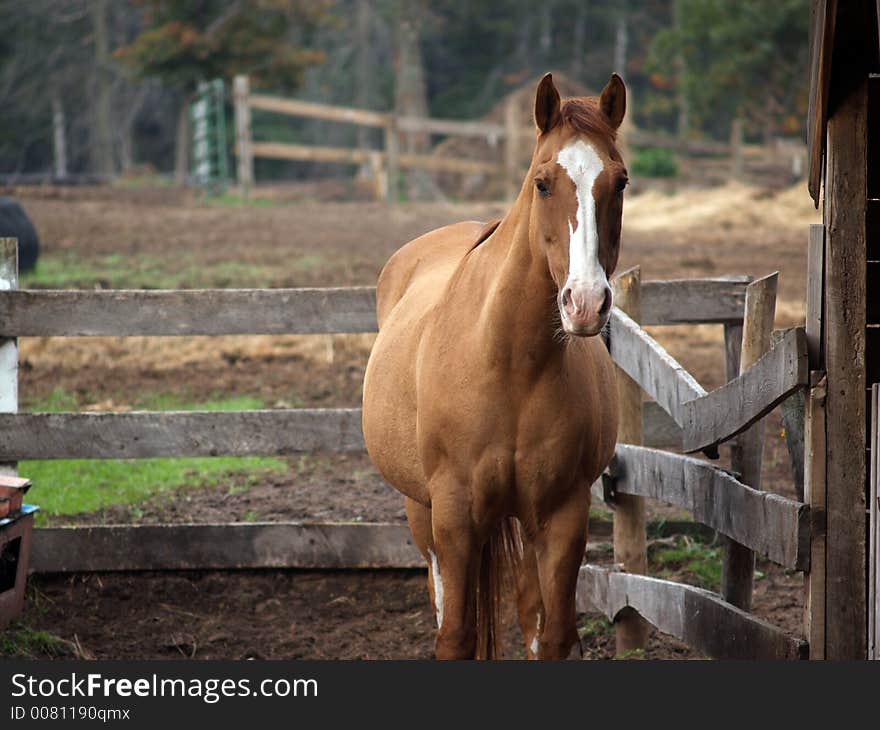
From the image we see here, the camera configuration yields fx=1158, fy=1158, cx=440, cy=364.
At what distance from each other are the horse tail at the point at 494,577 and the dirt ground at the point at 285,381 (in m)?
0.82

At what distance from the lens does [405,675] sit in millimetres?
2994

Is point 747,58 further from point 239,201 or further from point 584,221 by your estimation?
point 584,221

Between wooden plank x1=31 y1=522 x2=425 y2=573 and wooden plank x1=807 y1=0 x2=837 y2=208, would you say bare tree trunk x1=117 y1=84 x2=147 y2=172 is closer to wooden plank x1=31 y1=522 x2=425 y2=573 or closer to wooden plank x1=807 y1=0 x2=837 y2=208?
wooden plank x1=31 y1=522 x2=425 y2=573

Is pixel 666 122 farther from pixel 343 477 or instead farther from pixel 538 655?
pixel 538 655

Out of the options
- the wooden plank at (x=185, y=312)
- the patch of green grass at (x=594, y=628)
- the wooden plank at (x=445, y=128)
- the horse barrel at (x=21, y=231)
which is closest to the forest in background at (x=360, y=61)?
the wooden plank at (x=445, y=128)

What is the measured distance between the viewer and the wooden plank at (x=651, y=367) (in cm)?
421

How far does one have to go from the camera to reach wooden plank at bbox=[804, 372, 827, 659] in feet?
10.4

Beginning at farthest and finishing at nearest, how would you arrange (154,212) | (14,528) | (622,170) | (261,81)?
(261,81) → (154,212) → (14,528) → (622,170)

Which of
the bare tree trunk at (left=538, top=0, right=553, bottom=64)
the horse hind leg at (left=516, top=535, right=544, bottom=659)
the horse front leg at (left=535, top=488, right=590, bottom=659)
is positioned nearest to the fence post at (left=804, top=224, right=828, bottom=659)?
the horse front leg at (left=535, top=488, right=590, bottom=659)

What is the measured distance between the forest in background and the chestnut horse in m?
25.5

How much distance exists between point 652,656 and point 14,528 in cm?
274

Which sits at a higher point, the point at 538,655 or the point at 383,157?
the point at 383,157

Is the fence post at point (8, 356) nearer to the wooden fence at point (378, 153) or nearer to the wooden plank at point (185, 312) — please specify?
the wooden plank at point (185, 312)

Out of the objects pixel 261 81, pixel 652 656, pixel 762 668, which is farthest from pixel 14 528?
pixel 261 81
